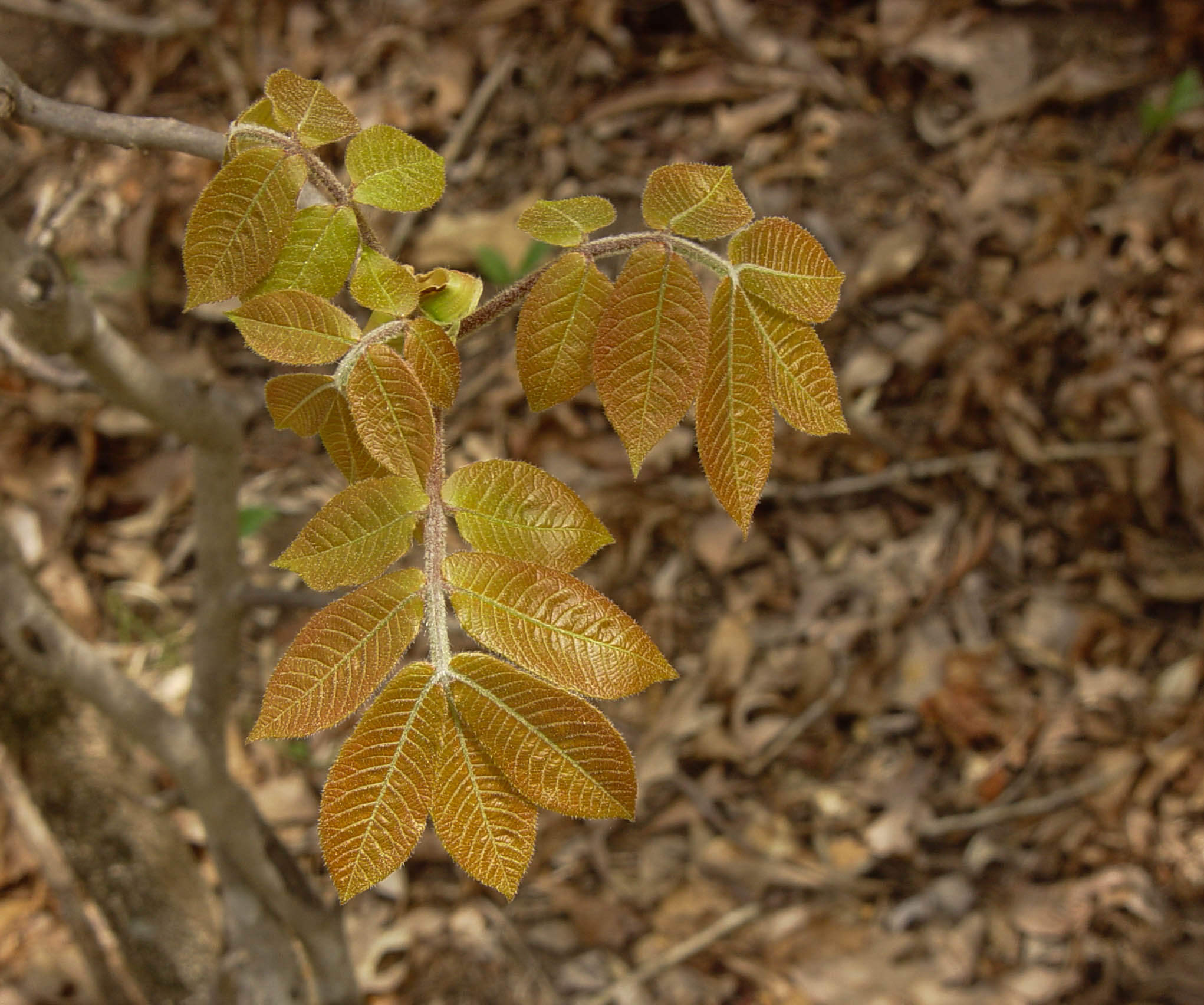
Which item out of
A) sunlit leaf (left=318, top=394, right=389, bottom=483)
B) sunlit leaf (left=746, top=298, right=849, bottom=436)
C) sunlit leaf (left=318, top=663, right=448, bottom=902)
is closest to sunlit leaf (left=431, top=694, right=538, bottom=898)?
sunlit leaf (left=318, top=663, right=448, bottom=902)

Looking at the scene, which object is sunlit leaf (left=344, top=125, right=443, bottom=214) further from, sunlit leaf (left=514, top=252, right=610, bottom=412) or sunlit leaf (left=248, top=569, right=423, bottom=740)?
sunlit leaf (left=248, top=569, right=423, bottom=740)

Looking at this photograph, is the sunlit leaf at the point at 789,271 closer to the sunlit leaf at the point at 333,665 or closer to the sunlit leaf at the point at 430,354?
the sunlit leaf at the point at 430,354

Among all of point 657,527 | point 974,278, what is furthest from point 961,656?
point 974,278

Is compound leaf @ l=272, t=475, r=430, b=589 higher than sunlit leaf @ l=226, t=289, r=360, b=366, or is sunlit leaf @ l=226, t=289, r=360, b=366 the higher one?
sunlit leaf @ l=226, t=289, r=360, b=366

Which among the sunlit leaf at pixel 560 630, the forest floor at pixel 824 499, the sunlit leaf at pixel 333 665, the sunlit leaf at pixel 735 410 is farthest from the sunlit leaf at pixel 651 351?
the forest floor at pixel 824 499

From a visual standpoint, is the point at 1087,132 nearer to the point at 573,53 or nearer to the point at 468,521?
the point at 573,53
